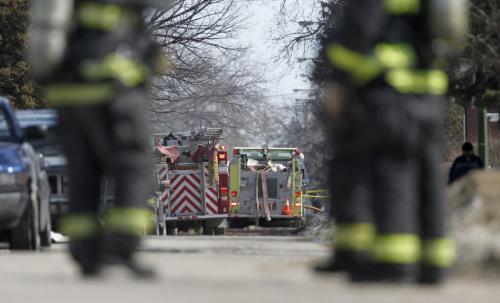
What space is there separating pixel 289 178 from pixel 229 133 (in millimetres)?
49216

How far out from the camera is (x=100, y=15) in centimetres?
849

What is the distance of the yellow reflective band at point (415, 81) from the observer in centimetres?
815

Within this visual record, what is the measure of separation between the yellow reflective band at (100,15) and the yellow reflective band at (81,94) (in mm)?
346

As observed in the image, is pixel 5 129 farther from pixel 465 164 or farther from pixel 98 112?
pixel 465 164

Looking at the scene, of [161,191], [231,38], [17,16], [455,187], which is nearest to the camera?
[455,187]

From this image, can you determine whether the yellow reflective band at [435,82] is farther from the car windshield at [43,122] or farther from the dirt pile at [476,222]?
the car windshield at [43,122]

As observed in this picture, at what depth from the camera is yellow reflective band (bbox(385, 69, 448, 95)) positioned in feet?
26.7

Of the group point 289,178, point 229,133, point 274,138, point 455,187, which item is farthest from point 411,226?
point 274,138

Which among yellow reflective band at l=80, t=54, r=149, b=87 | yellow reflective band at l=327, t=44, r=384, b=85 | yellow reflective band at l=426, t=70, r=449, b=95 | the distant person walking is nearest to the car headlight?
yellow reflective band at l=80, t=54, r=149, b=87

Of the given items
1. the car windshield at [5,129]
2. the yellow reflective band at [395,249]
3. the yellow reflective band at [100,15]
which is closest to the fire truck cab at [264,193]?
the car windshield at [5,129]

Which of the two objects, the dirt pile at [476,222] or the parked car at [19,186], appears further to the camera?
the parked car at [19,186]

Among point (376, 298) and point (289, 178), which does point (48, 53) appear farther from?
point (289, 178)

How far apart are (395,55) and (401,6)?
29 cm

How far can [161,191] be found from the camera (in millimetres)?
36344
